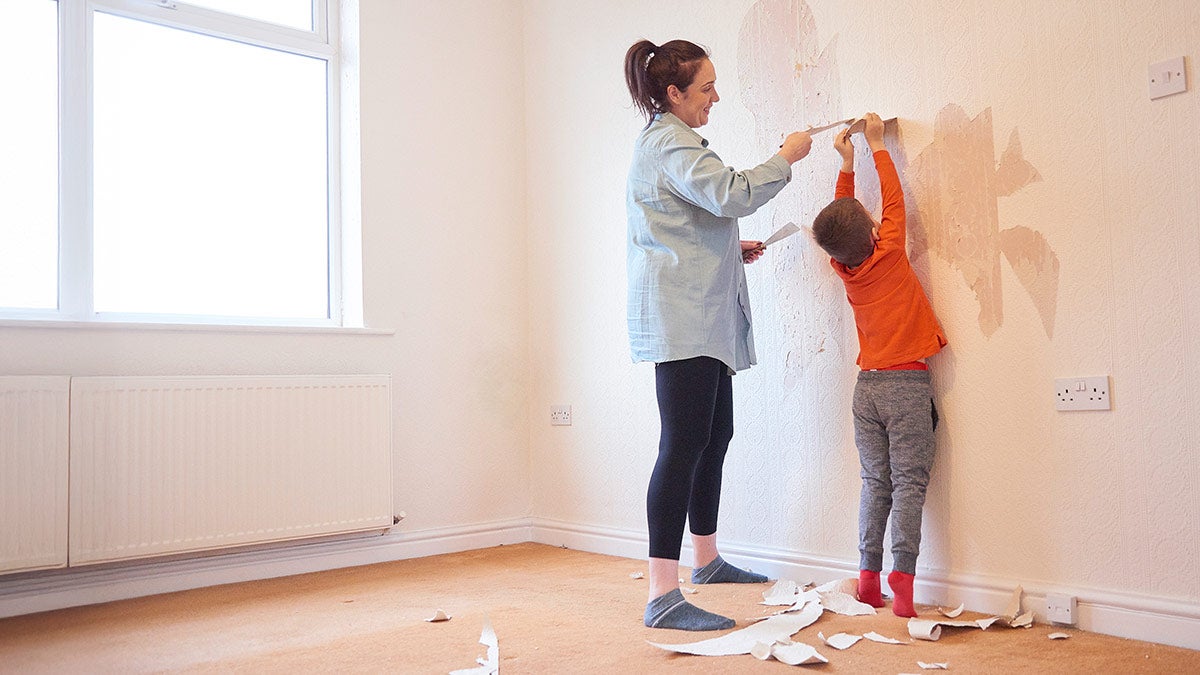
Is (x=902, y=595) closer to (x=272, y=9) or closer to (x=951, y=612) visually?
(x=951, y=612)

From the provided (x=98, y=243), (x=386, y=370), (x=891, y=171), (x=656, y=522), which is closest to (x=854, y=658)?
(x=656, y=522)

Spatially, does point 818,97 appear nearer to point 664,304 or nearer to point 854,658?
point 664,304

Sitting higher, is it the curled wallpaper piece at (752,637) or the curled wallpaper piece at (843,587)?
the curled wallpaper piece at (843,587)

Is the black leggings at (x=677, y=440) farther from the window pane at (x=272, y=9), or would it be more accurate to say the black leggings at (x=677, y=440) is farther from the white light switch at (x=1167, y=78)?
the window pane at (x=272, y=9)

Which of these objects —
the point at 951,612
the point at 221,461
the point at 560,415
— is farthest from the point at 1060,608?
the point at 221,461

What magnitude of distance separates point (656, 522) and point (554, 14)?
7.53 ft

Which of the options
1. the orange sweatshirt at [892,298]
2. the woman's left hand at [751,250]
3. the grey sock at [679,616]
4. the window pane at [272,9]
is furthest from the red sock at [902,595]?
the window pane at [272,9]

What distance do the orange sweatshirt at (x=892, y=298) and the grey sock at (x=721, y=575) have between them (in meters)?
0.70

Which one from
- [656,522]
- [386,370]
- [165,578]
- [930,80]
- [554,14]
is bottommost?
[165,578]

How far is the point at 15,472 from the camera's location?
254 cm

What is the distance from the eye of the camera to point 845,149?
8.20ft

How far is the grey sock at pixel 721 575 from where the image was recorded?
2639 mm

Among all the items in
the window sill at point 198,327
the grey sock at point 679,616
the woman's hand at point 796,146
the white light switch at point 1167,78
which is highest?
Answer: the white light switch at point 1167,78

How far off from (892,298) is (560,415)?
1584 mm
